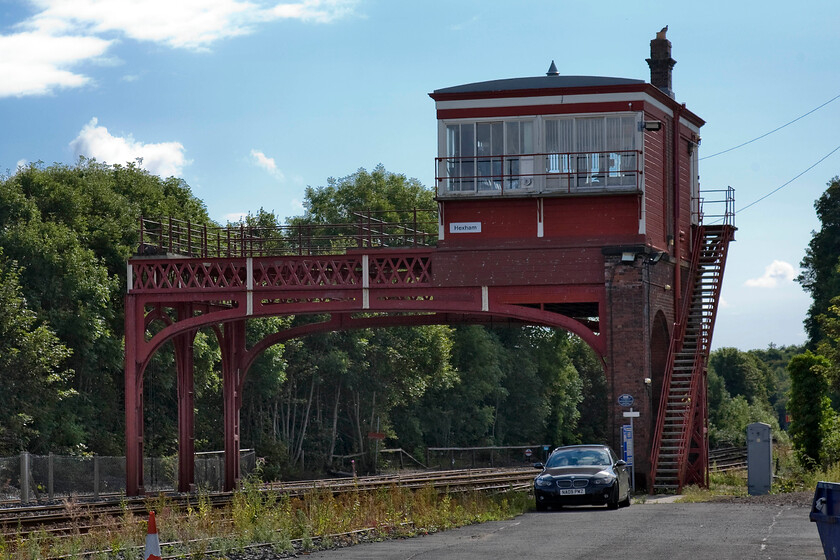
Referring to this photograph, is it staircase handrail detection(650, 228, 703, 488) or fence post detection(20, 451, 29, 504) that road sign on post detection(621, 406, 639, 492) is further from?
fence post detection(20, 451, 29, 504)

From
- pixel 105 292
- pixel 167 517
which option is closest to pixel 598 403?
pixel 105 292

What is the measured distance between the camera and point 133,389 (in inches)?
1410

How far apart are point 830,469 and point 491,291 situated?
10.0 m

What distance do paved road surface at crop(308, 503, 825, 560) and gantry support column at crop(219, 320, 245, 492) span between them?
1753 cm

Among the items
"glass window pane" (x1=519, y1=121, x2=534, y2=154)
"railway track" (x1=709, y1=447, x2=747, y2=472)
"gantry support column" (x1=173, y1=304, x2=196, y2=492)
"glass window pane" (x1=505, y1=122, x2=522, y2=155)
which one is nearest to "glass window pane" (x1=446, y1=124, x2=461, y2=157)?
"glass window pane" (x1=505, y1=122, x2=522, y2=155)

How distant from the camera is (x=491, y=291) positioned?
33.6 m

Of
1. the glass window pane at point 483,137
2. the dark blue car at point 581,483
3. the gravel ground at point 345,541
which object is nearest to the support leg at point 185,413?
the glass window pane at point 483,137

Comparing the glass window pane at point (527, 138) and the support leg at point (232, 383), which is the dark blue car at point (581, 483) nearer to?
the glass window pane at point (527, 138)

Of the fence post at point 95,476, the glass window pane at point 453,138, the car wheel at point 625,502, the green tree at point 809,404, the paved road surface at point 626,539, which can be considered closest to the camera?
the paved road surface at point 626,539

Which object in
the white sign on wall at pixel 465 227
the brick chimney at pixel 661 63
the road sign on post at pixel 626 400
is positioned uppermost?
the brick chimney at pixel 661 63

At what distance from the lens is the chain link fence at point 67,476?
110ft

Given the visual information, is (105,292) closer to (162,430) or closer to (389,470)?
(162,430)

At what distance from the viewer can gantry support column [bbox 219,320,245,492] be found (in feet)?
129

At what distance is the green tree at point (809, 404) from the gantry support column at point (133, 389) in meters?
18.3
